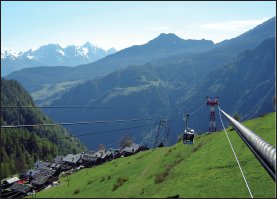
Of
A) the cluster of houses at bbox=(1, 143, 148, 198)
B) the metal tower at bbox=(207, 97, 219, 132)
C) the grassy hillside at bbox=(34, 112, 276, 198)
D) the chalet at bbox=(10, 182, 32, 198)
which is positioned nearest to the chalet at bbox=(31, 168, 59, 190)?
the cluster of houses at bbox=(1, 143, 148, 198)

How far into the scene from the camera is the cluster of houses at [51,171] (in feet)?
409

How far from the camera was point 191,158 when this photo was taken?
206 feet

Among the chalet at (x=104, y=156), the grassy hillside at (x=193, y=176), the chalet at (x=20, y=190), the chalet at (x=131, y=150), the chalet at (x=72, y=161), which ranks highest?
the grassy hillside at (x=193, y=176)

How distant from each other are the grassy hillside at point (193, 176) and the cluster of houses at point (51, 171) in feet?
168

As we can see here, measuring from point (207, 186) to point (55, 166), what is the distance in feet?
398

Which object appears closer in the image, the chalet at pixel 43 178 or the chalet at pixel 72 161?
the chalet at pixel 43 178

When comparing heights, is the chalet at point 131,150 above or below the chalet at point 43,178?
above

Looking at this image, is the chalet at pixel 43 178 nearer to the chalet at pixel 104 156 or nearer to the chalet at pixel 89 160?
the chalet at pixel 89 160

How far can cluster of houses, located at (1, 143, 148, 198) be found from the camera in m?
125

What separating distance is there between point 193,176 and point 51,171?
10452 centimetres

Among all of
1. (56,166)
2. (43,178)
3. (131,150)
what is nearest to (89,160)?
(56,166)

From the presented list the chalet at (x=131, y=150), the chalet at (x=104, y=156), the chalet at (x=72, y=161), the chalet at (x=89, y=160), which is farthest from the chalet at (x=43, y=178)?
the chalet at (x=131, y=150)

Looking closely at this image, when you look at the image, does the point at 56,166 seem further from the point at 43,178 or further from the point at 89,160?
the point at 43,178

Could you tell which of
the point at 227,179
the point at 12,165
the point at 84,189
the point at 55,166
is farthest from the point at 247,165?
the point at 12,165
